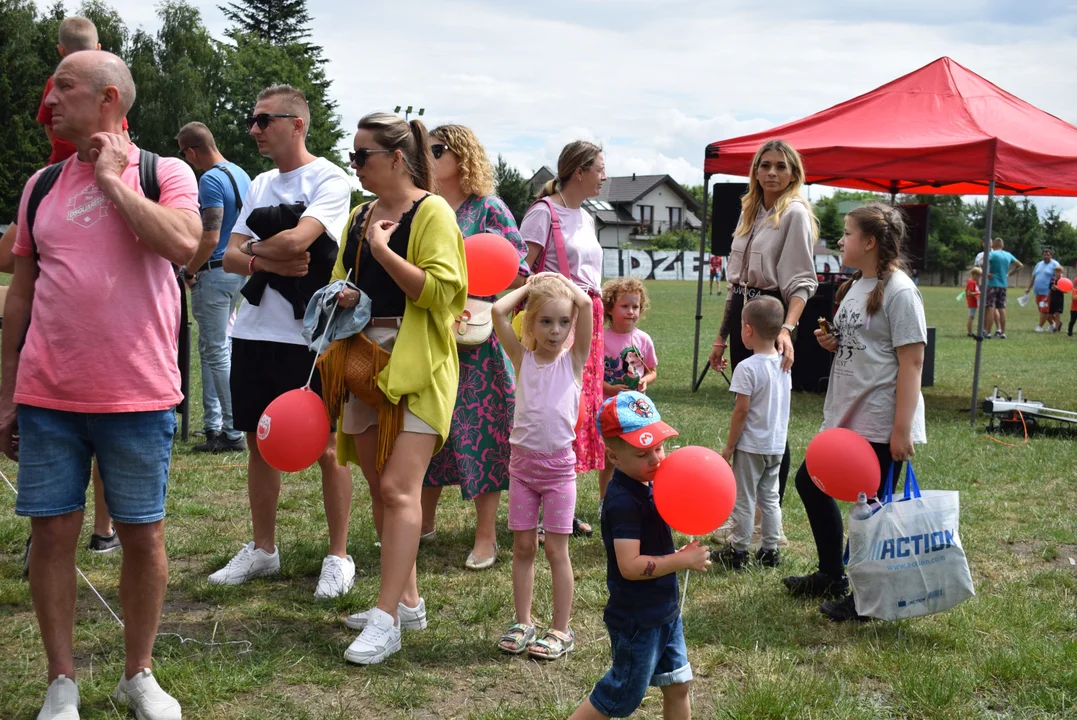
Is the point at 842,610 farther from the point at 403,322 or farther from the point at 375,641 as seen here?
the point at 403,322

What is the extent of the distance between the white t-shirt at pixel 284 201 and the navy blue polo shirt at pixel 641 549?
1960 mm

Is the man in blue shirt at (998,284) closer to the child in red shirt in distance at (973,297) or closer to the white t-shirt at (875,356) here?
the child in red shirt in distance at (973,297)

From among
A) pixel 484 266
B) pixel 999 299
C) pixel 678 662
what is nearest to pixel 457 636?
pixel 678 662

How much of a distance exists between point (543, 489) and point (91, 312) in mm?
1742

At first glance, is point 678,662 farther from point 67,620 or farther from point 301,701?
point 67,620

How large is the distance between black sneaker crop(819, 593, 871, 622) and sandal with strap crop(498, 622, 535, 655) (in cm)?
129

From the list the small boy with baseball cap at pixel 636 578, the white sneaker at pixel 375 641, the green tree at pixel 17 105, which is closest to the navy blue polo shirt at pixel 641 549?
the small boy with baseball cap at pixel 636 578

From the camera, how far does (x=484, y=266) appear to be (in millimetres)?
4094

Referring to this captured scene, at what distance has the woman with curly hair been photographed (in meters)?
4.60

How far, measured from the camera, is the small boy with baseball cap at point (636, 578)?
2600 mm

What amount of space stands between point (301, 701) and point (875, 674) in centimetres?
202

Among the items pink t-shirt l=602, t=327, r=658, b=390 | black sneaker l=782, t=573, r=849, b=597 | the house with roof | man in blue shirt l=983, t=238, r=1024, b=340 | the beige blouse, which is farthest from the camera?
the house with roof

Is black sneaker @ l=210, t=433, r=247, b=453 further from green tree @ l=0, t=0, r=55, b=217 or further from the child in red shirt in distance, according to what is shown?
green tree @ l=0, t=0, r=55, b=217

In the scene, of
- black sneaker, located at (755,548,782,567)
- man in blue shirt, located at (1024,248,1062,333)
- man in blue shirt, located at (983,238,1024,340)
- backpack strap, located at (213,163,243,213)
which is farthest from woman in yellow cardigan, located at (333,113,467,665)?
man in blue shirt, located at (1024,248,1062,333)
